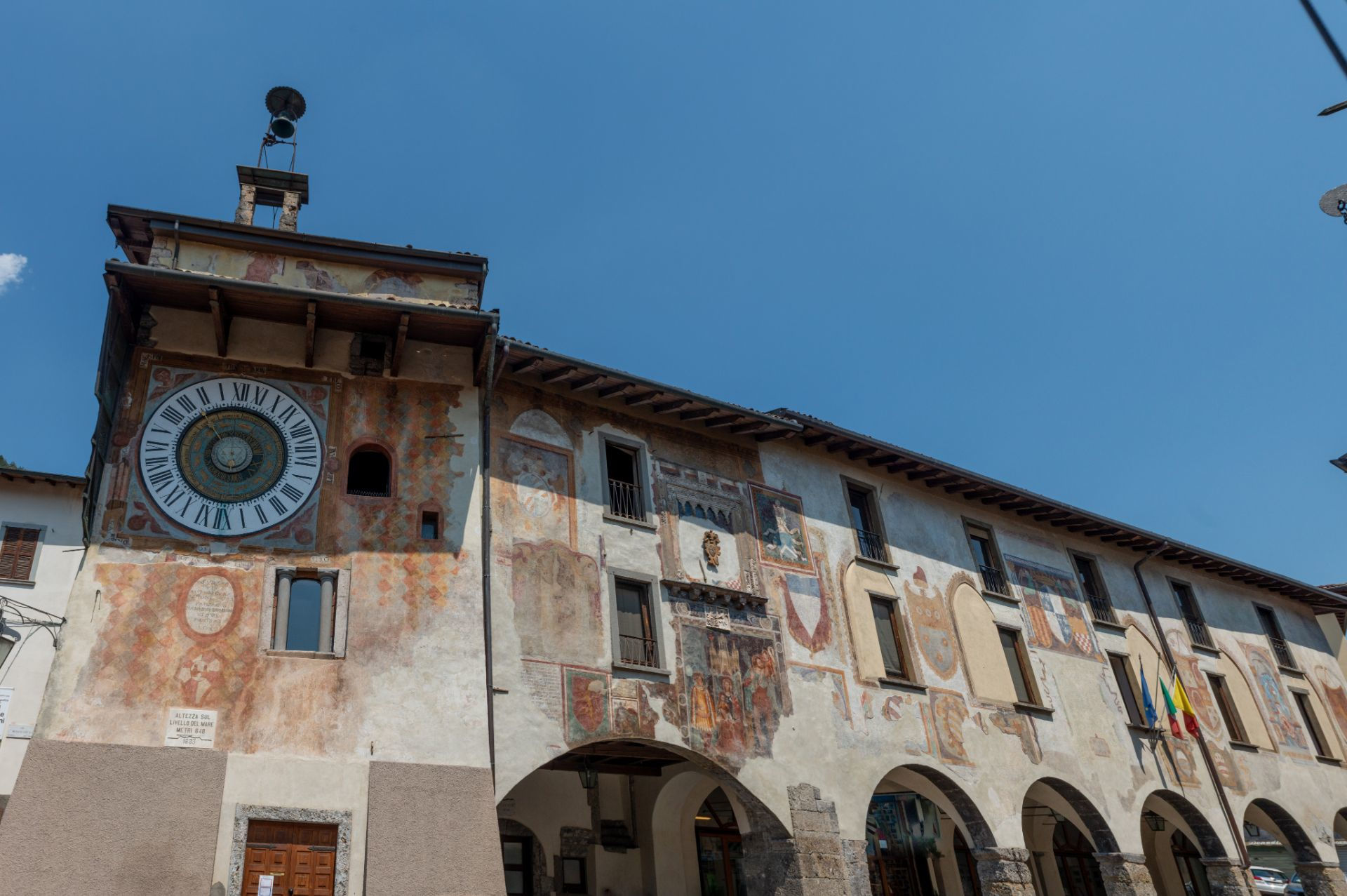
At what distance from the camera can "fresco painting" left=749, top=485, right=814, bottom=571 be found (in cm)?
1634

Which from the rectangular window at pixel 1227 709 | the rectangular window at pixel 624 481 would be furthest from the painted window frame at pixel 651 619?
the rectangular window at pixel 1227 709

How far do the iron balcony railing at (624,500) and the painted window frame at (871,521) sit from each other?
14.4ft

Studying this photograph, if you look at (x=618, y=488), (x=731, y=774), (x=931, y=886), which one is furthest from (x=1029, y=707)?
(x=618, y=488)

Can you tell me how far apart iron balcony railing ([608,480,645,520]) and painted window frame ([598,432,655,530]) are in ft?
0.04

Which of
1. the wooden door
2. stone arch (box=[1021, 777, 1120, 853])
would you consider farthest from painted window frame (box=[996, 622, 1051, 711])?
the wooden door

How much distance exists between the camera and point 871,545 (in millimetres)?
18266

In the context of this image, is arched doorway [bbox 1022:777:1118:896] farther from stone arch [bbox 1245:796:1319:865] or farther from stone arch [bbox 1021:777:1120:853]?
stone arch [bbox 1245:796:1319:865]

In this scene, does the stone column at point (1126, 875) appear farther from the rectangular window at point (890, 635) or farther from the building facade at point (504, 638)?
the rectangular window at point (890, 635)

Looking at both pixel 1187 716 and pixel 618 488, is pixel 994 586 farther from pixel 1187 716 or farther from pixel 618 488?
pixel 618 488

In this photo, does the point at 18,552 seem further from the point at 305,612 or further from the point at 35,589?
the point at 305,612

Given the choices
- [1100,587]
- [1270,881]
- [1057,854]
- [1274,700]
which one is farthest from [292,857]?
[1270,881]

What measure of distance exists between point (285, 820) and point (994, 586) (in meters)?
13.7

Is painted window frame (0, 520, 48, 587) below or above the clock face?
above

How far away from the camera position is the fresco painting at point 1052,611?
781 inches
